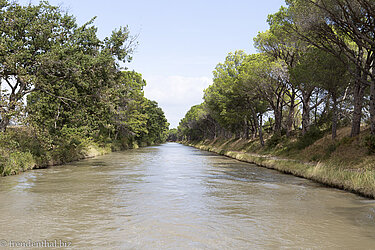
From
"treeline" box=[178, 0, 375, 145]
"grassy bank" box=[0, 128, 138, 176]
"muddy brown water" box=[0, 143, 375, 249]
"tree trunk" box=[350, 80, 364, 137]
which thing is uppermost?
"treeline" box=[178, 0, 375, 145]

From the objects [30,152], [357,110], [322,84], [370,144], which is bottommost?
[30,152]

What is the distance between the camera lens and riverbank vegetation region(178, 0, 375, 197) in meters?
18.3

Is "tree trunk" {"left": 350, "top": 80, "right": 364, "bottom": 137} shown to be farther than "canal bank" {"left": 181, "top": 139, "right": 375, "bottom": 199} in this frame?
Yes

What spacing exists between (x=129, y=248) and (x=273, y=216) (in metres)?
5.48

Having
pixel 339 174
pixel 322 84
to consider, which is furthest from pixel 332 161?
pixel 322 84

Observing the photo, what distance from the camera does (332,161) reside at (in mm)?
20953

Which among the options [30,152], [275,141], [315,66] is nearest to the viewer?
[30,152]

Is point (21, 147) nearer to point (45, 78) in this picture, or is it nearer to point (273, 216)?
point (45, 78)

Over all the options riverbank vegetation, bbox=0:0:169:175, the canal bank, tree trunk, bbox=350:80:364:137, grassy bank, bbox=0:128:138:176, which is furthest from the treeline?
grassy bank, bbox=0:128:138:176

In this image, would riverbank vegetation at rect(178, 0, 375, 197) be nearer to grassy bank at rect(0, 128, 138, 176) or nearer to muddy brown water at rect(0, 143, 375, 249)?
muddy brown water at rect(0, 143, 375, 249)

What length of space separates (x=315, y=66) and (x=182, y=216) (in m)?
20.9

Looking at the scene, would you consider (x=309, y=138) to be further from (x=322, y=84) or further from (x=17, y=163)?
(x=17, y=163)

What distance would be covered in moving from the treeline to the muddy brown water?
413 inches

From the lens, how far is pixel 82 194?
1348cm
